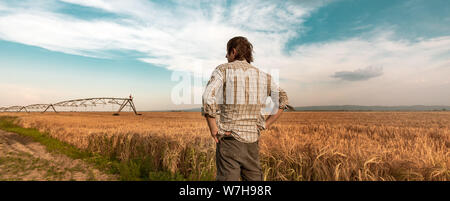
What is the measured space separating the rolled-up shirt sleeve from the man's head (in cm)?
29

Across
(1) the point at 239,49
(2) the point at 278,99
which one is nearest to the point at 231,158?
(2) the point at 278,99

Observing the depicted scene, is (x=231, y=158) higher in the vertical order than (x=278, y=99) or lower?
lower

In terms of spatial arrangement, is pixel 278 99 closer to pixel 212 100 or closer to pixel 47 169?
pixel 212 100

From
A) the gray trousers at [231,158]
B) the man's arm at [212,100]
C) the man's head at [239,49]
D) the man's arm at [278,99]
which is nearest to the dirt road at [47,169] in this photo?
the gray trousers at [231,158]

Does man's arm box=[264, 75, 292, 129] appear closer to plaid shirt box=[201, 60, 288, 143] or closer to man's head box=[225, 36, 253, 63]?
plaid shirt box=[201, 60, 288, 143]

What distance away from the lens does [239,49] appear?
8.27 feet

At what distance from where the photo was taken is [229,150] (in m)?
2.40

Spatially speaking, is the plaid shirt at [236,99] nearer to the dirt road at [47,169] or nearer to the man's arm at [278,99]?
the man's arm at [278,99]

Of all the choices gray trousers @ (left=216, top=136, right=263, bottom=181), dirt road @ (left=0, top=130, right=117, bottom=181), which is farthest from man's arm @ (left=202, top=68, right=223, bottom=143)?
dirt road @ (left=0, top=130, right=117, bottom=181)

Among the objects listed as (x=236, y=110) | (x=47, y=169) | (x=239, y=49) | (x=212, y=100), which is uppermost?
(x=239, y=49)

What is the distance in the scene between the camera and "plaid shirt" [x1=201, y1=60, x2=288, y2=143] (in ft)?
7.76

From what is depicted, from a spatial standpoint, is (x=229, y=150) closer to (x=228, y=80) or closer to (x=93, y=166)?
(x=228, y=80)

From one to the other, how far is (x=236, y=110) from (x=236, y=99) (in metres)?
0.12

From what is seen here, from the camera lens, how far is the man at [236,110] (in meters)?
2.38
